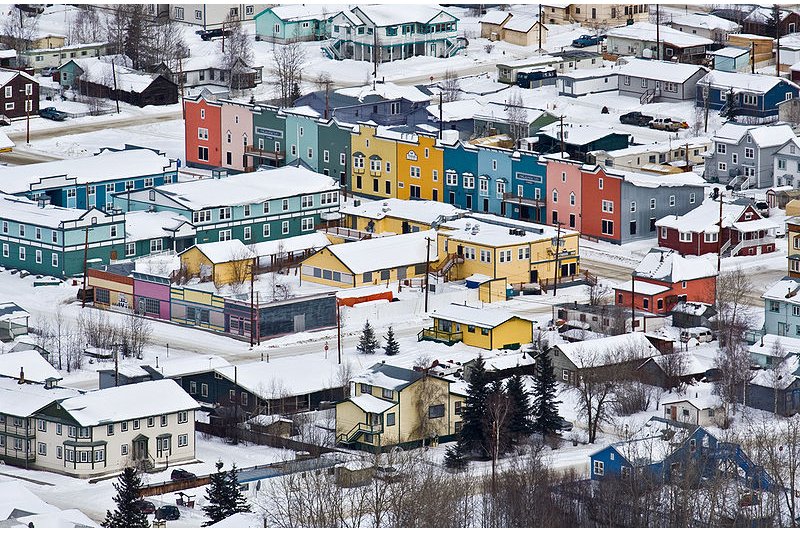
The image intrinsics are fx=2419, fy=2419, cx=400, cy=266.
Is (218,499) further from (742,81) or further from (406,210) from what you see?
(742,81)

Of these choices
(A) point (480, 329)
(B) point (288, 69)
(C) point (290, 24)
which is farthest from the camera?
(C) point (290, 24)

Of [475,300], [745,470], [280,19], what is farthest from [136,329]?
[280,19]

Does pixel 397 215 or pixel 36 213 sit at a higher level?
pixel 36 213

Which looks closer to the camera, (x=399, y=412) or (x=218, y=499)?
(x=218, y=499)

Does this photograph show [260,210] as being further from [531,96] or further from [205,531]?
[205,531]

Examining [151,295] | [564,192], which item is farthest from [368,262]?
A: [564,192]

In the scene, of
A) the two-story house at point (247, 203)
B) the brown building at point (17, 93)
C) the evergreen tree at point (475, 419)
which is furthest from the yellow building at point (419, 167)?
the evergreen tree at point (475, 419)

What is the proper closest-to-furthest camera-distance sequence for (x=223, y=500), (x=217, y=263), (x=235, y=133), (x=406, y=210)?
1. (x=223, y=500)
2. (x=217, y=263)
3. (x=406, y=210)
4. (x=235, y=133)
